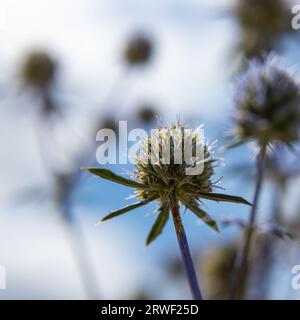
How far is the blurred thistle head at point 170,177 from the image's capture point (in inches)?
107

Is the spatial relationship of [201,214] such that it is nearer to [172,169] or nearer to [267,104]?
[172,169]

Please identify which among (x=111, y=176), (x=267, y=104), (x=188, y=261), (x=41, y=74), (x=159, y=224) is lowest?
(x=188, y=261)

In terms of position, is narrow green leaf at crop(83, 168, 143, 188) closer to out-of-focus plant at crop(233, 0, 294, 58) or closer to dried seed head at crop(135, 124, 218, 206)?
dried seed head at crop(135, 124, 218, 206)

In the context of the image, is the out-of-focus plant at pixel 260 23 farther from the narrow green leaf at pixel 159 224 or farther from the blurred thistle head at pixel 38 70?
the narrow green leaf at pixel 159 224

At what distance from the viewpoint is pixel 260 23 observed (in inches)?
259

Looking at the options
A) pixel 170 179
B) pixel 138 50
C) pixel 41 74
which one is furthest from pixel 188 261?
pixel 138 50

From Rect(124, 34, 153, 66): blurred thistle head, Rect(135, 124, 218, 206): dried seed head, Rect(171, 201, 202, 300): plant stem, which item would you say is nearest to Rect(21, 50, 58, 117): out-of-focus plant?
Rect(124, 34, 153, 66): blurred thistle head

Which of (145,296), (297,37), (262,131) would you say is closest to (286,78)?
(262,131)

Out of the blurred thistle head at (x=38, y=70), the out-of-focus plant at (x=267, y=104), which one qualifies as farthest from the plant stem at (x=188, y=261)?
the blurred thistle head at (x=38, y=70)

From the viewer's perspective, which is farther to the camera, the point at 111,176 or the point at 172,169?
the point at 172,169

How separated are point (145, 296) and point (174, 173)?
5937mm

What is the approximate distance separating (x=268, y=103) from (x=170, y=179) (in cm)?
125

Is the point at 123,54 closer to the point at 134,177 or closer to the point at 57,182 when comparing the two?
the point at 57,182

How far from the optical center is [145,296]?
848 centimetres
